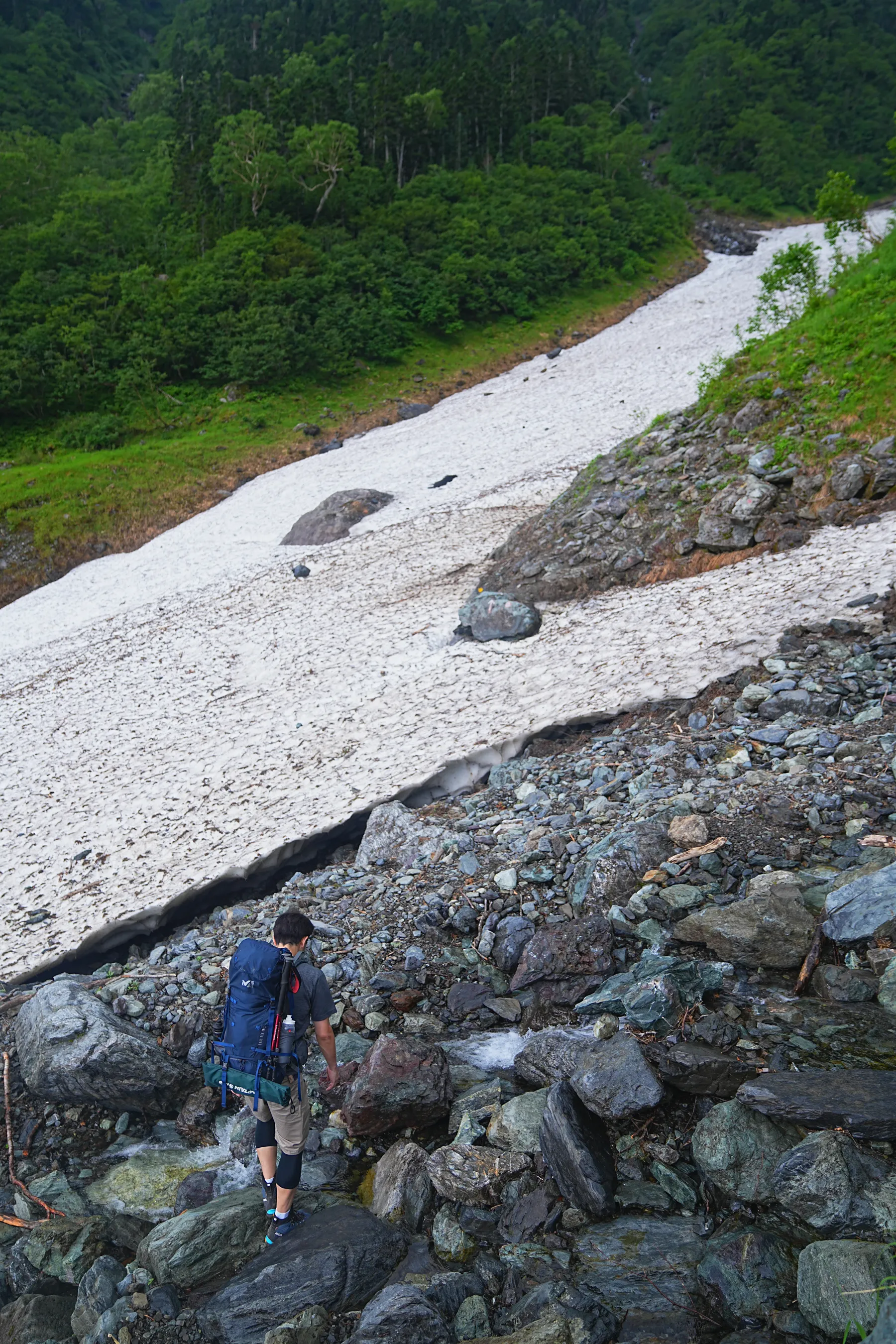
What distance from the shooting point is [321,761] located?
11570 mm

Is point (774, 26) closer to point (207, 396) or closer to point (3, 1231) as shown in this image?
point (207, 396)

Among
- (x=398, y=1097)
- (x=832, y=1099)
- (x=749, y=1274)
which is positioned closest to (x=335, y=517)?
(x=398, y=1097)

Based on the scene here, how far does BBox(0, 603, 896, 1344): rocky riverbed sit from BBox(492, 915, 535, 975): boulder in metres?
0.02

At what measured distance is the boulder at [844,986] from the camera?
4973 mm

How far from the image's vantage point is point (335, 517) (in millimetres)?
24141

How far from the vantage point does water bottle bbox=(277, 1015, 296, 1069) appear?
495 cm

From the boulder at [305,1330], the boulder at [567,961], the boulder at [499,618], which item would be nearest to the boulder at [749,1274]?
the boulder at [305,1330]

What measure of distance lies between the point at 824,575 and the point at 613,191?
200 ft

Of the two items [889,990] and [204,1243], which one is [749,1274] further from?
[204,1243]

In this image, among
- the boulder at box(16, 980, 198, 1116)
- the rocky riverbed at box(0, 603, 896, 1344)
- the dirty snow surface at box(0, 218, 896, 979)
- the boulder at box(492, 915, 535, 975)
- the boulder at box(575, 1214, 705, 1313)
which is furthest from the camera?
the dirty snow surface at box(0, 218, 896, 979)

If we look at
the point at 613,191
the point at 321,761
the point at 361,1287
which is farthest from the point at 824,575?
the point at 613,191

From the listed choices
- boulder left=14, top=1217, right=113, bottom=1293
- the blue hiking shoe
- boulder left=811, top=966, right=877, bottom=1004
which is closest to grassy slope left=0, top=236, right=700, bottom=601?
boulder left=14, top=1217, right=113, bottom=1293

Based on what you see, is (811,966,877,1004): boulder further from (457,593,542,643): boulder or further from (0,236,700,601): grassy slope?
(0,236,700,601): grassy slope

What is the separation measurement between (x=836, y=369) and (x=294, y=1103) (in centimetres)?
1427
